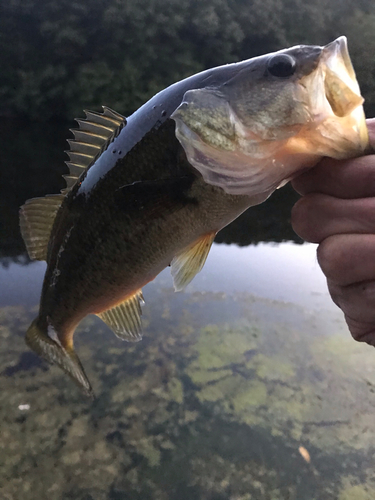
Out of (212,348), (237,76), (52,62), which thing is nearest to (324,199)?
(237,76)

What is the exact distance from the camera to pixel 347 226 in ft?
3.41

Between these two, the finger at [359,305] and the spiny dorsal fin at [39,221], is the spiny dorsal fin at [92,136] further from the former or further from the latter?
the finger at [359,305]

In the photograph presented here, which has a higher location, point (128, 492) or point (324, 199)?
point (324, 199)

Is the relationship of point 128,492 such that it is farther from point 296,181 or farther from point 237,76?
point 237,76

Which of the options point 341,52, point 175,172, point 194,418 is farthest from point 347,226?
point 194,418

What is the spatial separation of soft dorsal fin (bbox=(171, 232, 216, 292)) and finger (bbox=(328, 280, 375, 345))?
1.44ft

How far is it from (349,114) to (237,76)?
14.8 inches

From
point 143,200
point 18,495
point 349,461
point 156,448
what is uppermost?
point 143,200

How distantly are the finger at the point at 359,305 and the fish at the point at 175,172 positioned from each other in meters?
0.35

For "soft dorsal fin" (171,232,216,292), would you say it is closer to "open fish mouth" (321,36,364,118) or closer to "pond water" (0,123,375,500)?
"open fish mouth" (321,36,364,118)

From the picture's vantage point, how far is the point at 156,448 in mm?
2439

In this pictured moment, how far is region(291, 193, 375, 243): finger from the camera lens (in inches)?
39.5

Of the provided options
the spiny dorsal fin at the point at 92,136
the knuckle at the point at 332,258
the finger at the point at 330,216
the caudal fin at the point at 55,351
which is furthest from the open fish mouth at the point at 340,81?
the caudal fin at the point at 55,351

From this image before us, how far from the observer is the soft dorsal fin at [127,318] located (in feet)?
5.51
